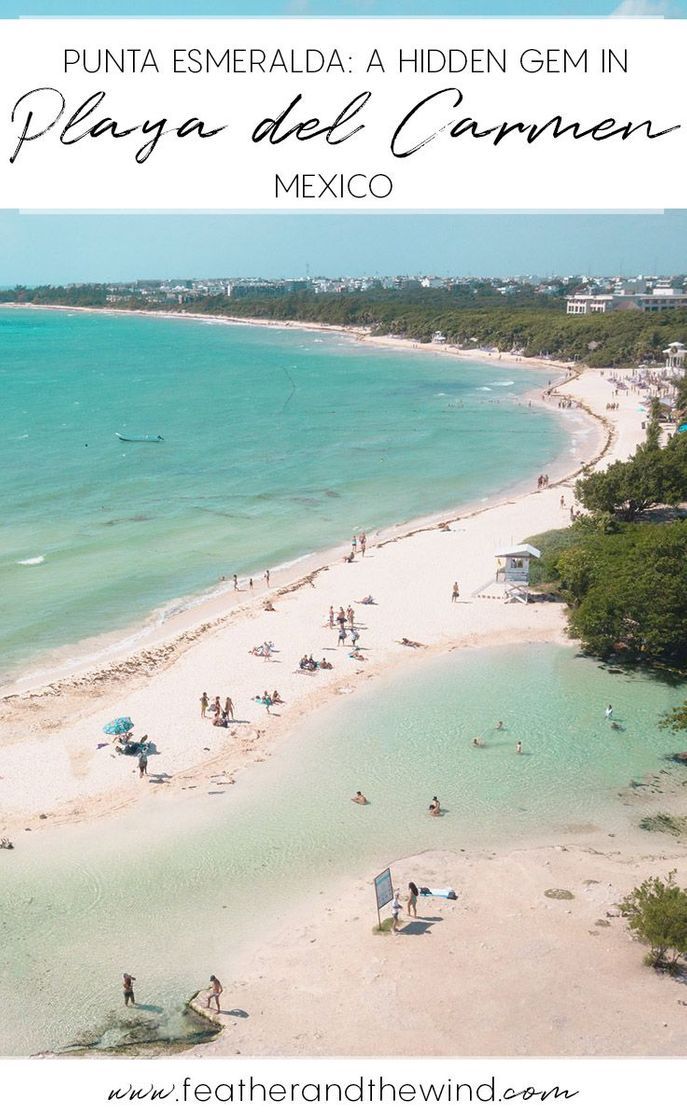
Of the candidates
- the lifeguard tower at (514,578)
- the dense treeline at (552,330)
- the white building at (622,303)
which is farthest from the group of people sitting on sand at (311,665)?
the white building at (622,303)

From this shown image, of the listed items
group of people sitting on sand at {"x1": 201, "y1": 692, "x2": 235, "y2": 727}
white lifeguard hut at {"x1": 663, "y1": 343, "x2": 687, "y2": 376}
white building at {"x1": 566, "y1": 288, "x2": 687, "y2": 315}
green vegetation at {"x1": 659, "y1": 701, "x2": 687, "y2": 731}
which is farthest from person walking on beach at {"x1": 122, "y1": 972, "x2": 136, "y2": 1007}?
white building at {"x1": 566, "y1": 288, "x2": 687, "y2": 315}

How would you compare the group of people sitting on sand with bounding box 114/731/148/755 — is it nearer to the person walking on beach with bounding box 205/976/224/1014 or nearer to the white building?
the person walking on beach with bounding box 205/976/224/1014

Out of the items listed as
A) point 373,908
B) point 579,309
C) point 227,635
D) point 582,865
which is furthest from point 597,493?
point 579,309

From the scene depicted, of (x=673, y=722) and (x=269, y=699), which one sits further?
(x=269, y=699)

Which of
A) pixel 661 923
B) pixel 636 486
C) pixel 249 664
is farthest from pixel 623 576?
pixel 661 923

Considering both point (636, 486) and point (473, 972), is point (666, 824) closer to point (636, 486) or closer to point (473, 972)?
point (473, 972)

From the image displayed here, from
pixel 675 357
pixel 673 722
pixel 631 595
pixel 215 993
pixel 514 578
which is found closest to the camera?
pixel 215 993
